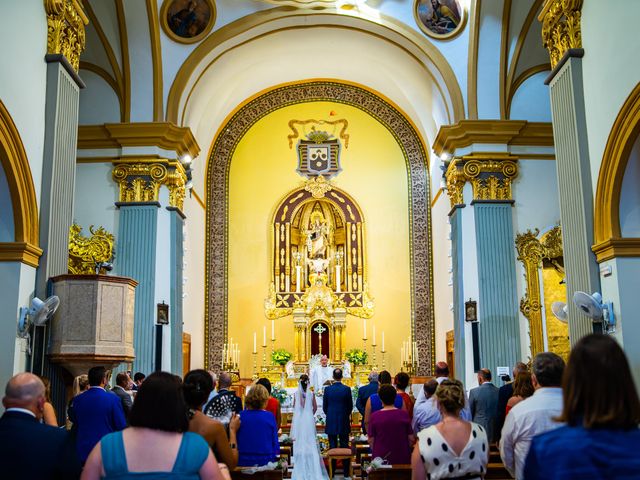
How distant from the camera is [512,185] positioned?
551 inches

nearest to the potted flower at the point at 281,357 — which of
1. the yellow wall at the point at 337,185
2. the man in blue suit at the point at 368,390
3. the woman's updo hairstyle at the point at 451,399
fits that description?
the yellow wall at the point at 337,185

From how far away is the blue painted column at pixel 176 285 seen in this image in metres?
14.1

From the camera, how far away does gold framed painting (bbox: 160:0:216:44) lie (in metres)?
14.4

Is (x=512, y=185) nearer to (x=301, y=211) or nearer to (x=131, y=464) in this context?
(x=301, y=211)

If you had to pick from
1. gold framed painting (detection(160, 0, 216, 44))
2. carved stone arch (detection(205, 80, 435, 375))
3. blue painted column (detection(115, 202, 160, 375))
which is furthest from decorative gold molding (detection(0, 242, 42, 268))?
carved stone arch (detection(205, 80, 435, 375))

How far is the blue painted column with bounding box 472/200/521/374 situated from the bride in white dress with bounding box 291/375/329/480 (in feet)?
14.4

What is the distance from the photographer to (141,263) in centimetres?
1370

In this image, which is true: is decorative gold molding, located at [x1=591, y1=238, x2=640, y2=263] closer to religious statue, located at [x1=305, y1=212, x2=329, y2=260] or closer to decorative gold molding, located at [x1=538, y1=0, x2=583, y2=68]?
decorative gold molding, located at [x1=538, y1=0, x2=583, y2=68]

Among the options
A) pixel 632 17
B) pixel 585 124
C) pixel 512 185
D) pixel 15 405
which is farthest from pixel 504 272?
pixel 15 405

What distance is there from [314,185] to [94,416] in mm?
13712

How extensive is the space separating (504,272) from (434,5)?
559 cm

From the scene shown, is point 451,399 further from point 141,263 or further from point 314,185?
point 314,185

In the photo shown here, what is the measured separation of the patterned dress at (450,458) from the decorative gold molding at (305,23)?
11.3 m

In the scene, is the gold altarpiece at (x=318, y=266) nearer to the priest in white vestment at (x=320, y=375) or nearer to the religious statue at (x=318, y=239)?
the religious statue at (x=318, y=239)
